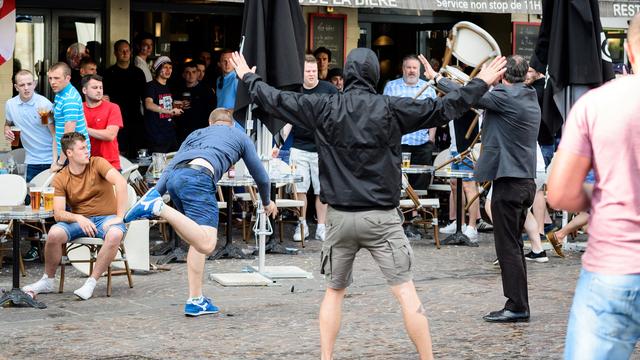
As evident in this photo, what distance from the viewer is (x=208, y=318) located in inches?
327

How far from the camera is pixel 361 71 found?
258 inches

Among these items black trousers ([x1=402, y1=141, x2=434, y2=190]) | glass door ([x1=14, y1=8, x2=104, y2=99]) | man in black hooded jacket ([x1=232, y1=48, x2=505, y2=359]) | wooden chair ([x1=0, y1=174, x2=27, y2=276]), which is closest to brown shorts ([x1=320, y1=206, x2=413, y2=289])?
man in black hooded jacket ([x1=232, y1=48, x2=505, y2=359])

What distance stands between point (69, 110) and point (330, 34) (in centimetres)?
661

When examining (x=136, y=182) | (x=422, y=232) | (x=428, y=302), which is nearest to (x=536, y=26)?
(x=422, y=232)

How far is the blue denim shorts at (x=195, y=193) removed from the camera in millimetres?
8359

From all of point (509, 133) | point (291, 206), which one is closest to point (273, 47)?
point (509, 133)

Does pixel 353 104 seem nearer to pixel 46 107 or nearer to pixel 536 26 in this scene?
pixel 46 107

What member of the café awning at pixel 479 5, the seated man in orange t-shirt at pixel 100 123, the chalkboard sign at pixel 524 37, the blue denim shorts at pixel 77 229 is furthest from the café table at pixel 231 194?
the chalkboard sign at pixel 524 37

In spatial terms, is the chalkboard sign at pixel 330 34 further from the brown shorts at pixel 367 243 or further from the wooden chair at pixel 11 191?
the brown shorts at pixel 367 243

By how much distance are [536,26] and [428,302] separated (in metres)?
9.04

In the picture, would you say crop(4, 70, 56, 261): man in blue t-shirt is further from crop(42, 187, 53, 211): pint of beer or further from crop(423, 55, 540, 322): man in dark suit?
crop(423, 55, 540, 322): man in dark suit

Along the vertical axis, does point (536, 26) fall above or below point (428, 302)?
above

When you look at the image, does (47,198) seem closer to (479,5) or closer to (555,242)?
(555,242)

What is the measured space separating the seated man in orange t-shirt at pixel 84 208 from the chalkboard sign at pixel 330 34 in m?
7.17
